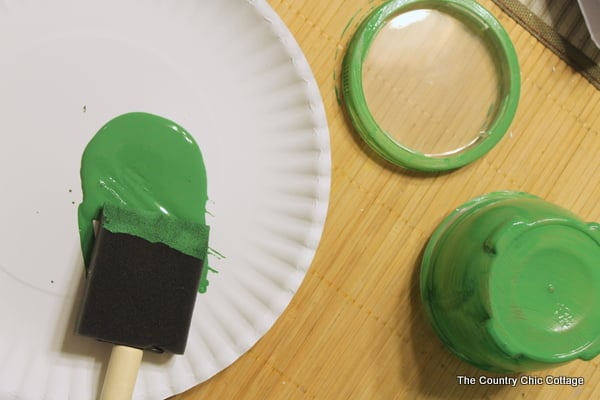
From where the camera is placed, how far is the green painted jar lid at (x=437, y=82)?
0.99 meters

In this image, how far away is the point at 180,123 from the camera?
2.92ft

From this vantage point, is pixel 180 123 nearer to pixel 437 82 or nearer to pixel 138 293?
pixel 138 293

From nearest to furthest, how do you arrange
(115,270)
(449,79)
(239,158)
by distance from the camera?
1. (115,270)
2. (239,158)
3. (449,79)

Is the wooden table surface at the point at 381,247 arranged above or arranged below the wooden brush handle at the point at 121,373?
above

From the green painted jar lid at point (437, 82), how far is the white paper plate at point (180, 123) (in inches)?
5.3

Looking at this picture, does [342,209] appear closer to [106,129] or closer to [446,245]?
[446,245]

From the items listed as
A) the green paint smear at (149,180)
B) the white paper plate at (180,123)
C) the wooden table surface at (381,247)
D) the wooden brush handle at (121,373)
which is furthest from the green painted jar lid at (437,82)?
the wooden brush handle at (121,373)

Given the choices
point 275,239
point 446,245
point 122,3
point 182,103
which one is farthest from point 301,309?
point 122,3

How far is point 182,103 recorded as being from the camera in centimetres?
89

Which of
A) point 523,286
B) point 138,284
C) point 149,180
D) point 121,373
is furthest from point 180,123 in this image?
point 523,286

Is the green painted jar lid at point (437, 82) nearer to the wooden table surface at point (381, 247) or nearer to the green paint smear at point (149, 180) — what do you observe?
the wooden table surface at point (381, 247)

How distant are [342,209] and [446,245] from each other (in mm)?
166

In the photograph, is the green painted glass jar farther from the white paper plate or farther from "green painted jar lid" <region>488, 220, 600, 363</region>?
the white paper plate

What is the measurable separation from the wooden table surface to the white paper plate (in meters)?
0.06
